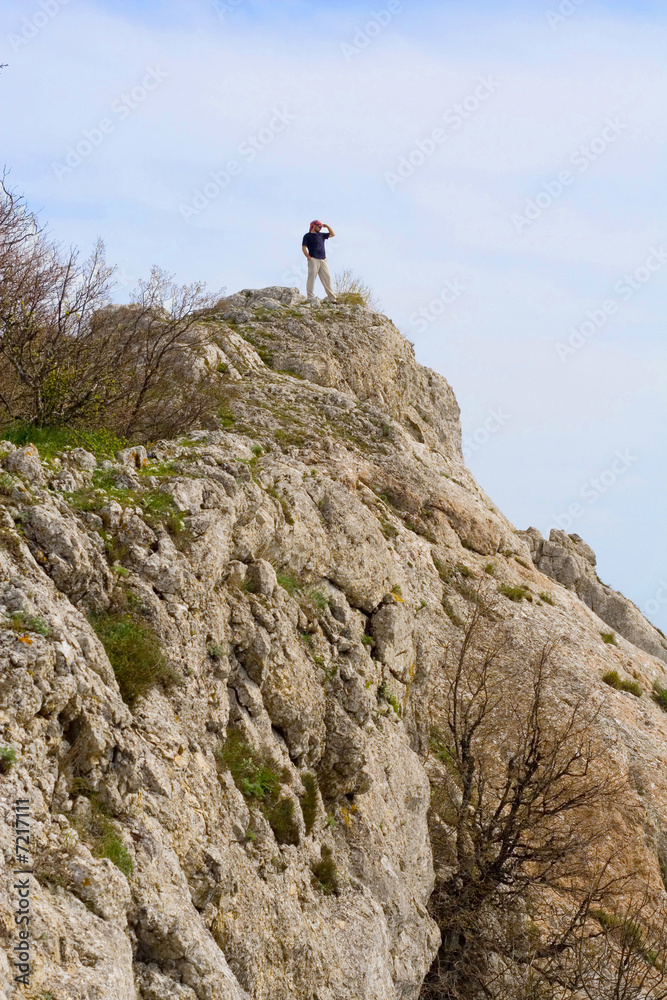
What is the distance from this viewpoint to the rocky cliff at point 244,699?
7.78m

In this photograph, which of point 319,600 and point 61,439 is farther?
point 319,600

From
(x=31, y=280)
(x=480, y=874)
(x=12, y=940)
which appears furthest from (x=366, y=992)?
(x=31, y=280)

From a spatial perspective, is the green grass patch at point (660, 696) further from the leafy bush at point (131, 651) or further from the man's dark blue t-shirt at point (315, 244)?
the man's dark blue t-shirt at point (315, 244)

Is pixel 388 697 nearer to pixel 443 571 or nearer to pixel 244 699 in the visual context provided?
pixel 244 699

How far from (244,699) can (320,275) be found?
19314mm

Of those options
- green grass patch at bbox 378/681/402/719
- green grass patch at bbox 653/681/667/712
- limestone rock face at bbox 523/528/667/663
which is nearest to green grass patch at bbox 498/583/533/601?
green grass patch at bbox 653/681/667/712

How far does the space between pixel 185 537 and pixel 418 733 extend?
6635mm

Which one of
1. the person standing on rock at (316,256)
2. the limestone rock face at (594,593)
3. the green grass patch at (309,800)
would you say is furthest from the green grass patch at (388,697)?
the person standing on rock at (316,256)

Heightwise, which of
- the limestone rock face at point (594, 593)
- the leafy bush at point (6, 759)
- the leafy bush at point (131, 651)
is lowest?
the leafy bush at point (6, 759)

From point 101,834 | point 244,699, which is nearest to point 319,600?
point 244,699

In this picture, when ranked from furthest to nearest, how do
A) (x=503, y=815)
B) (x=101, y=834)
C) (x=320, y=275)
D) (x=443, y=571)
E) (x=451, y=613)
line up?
1. (x=320, y=275)
2. (x=443, y=571)
3. (x=451, y=613)
4. (x=503, y=815)
5. (x=101, y=834)

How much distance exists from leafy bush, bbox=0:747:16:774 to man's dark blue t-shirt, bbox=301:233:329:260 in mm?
22674

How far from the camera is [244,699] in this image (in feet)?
38.7

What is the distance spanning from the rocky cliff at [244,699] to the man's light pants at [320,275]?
22.6 feet
